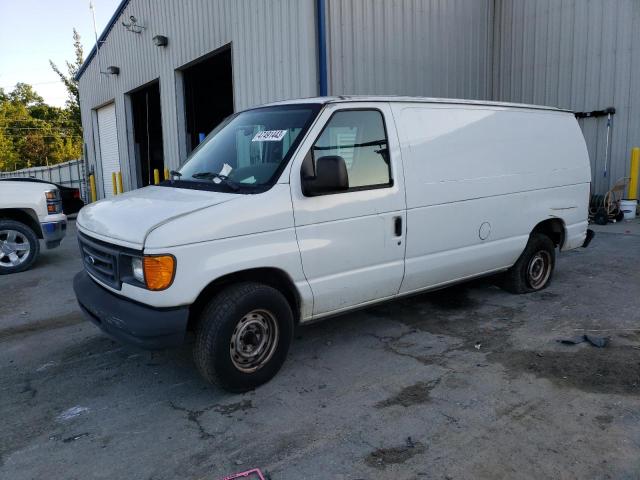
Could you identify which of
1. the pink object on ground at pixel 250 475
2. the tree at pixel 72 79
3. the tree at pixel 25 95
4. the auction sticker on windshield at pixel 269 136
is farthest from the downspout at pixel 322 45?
the tree at pixel 25 95

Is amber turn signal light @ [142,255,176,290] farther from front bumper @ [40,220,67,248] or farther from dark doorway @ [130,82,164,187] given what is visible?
dark doorway @ [130,82,164,187]

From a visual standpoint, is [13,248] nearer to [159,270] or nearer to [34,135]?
[159,270]

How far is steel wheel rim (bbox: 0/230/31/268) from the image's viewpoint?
25.8ft

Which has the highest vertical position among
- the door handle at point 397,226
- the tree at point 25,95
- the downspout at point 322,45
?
the tree at point 25,95

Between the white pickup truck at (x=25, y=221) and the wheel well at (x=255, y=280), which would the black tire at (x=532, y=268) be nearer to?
the wheel well at (x=255, y=280)

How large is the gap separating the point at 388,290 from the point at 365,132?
131cm

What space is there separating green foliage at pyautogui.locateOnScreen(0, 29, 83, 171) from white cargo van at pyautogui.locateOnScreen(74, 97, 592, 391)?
53660 millimetres

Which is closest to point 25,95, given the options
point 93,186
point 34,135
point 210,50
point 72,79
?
point 34,135

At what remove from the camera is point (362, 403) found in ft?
11.3

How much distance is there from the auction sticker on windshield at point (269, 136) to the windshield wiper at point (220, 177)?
1.37 ft

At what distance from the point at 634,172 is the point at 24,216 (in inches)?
457

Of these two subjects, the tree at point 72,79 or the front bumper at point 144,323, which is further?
the tree at point 72,79

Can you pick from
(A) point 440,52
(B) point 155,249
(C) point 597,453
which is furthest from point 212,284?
(A) point 440,52

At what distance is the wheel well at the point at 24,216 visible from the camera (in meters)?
8.01
